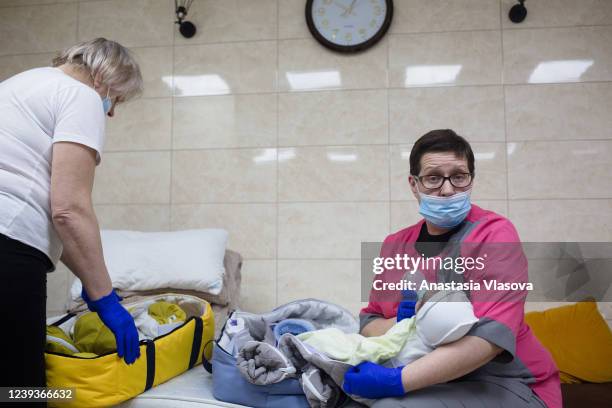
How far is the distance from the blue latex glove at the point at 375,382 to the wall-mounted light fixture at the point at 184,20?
2.33m

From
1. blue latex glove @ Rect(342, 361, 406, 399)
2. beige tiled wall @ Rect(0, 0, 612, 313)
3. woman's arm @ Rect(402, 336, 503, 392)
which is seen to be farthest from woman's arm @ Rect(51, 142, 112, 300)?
beige tiled wall @ Rect(0, 0, 612, 313)

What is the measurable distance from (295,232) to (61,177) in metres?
1.62

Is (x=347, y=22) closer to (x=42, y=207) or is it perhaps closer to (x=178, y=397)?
(x=42, y=207)

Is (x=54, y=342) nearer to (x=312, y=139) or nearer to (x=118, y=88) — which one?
(x=118, y=88)

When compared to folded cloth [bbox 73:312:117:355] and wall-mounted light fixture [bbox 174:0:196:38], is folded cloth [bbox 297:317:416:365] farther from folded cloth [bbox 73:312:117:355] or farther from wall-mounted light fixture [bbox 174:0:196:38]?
wall-mounted light fixture [bbox 174:0:196:38]

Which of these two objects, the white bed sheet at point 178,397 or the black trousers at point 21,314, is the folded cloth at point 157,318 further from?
the black trousers at point 21,314

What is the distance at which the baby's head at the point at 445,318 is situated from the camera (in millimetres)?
1031

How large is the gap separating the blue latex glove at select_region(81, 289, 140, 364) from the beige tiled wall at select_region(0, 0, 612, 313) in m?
1.40

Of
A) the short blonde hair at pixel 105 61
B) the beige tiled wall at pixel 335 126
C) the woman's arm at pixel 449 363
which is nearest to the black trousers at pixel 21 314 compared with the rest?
the short blonde hair at pixel 105 61

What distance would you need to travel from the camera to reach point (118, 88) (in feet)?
4.48

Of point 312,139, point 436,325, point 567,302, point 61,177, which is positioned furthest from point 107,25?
point 567,302

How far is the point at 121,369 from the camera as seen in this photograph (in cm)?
122

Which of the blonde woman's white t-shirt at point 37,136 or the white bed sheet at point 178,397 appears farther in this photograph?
the white bed sheet at point 178,397

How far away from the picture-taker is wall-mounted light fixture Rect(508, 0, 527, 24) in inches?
100.0
